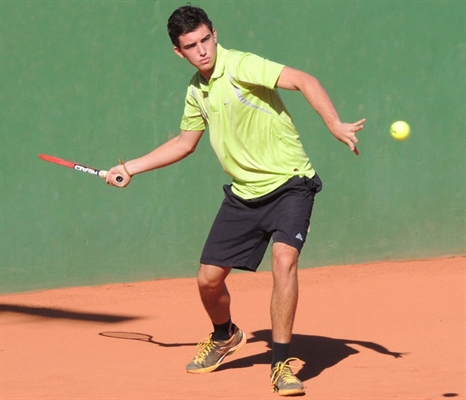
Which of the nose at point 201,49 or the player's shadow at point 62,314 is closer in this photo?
the nose at point 201,49

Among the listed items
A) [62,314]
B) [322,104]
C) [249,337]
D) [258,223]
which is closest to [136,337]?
[249,337]

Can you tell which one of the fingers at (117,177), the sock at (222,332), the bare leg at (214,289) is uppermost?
the fingers at (117,177)

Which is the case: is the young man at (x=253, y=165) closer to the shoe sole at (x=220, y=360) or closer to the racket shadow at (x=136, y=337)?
the shoe sole at (x=220, y=360)

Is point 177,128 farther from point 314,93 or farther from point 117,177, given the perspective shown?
point 314,93

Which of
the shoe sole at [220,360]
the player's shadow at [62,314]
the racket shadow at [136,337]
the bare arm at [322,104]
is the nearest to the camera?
the bare arm at [322,104]

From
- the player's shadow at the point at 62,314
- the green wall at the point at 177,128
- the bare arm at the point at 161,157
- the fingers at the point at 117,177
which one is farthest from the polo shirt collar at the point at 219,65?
the green wall at the point at 177,128

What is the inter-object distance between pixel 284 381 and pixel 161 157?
4.98 ft

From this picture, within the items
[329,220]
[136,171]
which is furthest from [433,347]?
[329,220]

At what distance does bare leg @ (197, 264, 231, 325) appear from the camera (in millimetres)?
5992

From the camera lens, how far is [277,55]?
352 inches

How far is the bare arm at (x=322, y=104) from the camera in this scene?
5.28 metres

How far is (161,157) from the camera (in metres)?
6.22

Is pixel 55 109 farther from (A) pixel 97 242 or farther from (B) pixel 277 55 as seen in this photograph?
(B) pixel 277 55

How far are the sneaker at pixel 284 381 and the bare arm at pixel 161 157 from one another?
1368 millimetres
